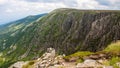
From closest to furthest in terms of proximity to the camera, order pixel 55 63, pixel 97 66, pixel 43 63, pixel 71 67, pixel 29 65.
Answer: pixel 97 66
pixel 71 67
pixel 55 63
pixel 43 63
pixel 29 65

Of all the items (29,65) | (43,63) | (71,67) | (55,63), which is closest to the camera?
(71,67)

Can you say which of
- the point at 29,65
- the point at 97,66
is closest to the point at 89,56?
the point at 97,66

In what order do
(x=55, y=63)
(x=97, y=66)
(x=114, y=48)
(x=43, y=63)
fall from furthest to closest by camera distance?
1. (x=114, y=48)
2. (x=43, y=63)
3. (x=55, y=63)
4. (x=97, y=66)

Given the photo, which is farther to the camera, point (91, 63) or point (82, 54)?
point (82, 54)

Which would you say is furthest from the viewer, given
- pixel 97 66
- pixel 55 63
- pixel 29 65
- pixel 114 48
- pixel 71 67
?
pixel 29 65

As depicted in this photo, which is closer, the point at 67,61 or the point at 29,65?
the point at 67,61

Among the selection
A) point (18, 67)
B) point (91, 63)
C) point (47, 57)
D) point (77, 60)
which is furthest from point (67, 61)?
point (18, 67)

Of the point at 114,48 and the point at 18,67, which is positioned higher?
the point at 114,48

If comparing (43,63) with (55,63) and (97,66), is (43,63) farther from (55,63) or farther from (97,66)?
(97,66)

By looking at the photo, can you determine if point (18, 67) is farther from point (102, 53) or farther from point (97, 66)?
point (97, 66)
